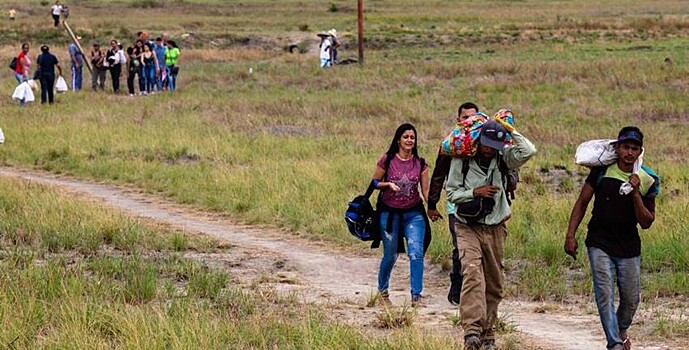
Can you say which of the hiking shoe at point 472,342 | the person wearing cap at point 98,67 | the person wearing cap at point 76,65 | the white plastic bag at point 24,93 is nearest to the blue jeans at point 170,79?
the person wearing cap at point 98,67

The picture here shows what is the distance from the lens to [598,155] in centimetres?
697

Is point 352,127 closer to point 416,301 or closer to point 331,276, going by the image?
point 331,276

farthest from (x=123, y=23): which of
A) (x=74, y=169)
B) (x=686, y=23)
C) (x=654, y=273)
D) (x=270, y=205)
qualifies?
(x=654, y=273)

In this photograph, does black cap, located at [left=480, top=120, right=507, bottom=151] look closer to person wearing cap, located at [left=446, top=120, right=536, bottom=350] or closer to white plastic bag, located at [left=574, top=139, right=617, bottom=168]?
person wearing cap, located at [left=446, top=120, right=536, bottom=350]

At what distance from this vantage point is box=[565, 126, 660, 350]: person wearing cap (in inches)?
271

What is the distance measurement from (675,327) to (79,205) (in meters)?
7.24

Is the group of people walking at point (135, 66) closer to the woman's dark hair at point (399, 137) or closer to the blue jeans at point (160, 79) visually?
the blue jeans at point (160, 79)

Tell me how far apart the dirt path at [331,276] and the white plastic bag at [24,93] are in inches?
443

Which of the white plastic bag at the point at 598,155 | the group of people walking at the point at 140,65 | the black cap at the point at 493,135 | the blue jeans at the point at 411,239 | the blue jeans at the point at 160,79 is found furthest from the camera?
the blue jeans at the point at 160,79

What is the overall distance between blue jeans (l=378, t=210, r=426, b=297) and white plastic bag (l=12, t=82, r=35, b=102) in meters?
18.5

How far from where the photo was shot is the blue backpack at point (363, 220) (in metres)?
8.95

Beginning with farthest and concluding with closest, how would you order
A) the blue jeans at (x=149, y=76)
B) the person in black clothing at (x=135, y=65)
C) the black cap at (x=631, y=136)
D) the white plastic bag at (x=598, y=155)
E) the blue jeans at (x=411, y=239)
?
the blue jeans at (x=149, y=76) < the person in black clothing at (x=135, y=65) < the blue jeans at (x=411, y=239) < the white plastic bag at (x=598, y=155) < the black cap at (x=631, y=136)

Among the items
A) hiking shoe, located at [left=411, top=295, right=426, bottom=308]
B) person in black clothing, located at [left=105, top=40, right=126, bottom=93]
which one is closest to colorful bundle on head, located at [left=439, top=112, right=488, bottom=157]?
hiking shoe, located at [left=411, top=295, right=426, bottom=308]

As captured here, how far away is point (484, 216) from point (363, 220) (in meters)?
1.85
